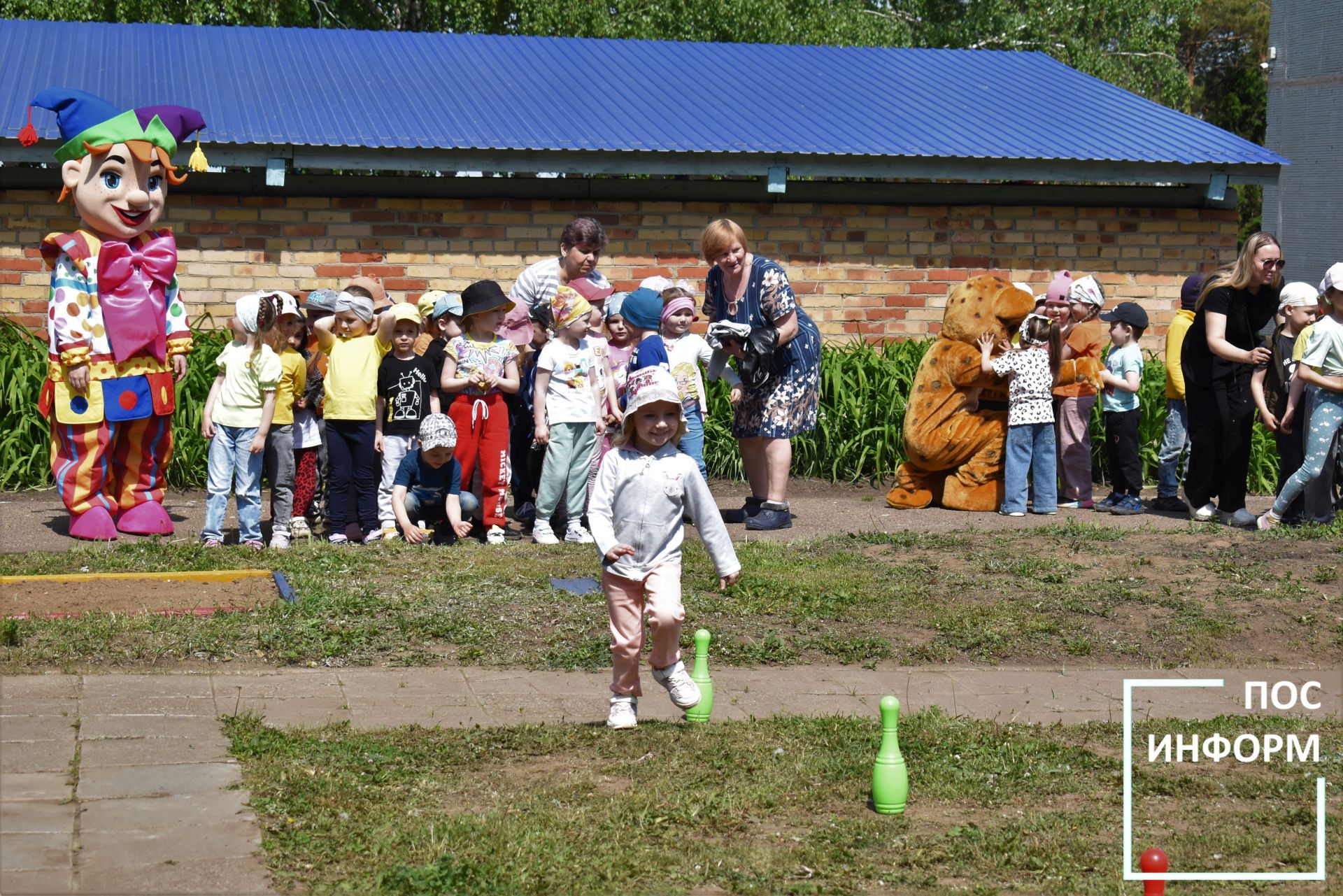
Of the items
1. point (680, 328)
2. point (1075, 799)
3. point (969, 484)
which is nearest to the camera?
point (1075, 799)

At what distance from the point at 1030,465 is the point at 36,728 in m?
7.67

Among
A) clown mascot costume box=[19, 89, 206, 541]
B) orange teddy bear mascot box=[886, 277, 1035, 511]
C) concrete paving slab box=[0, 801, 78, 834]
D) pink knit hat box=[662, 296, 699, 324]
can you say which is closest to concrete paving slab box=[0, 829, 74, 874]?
concrete paving slab box=[0, 801, 78, 834]

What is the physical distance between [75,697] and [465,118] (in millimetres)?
9408

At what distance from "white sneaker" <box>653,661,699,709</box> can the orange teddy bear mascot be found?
5792 millimetres

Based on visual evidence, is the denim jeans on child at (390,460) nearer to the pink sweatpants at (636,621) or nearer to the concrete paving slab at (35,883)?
the pink sweatpants at (636,621)

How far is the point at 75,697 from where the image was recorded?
5988 millimetres

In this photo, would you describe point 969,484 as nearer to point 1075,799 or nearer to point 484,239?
point 484,239

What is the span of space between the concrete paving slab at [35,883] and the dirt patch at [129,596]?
130 inches

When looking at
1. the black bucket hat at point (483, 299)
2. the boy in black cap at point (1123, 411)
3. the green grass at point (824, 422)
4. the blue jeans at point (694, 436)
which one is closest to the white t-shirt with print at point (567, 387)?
the black bucket hat at point (483, 299)

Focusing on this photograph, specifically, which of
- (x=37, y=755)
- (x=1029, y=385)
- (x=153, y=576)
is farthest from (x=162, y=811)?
(x=1029, y=385)

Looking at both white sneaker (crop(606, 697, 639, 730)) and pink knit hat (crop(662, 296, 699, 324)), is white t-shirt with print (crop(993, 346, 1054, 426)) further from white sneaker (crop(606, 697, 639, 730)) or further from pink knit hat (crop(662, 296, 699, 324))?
white sneaker (crop(606, 697, 639, 730))

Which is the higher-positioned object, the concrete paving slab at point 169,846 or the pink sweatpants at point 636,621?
the pink sweatpants at point 636,621

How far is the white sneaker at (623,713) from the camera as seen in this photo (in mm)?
5875

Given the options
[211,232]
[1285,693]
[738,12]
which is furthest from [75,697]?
[738,12]
